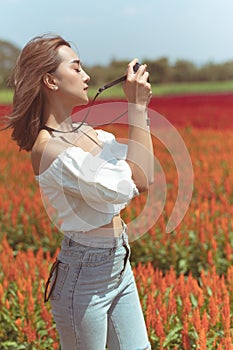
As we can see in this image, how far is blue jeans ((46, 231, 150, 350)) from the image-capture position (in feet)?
6.35

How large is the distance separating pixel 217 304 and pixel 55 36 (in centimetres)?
148

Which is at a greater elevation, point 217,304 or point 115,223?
point 115,223

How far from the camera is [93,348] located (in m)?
2.00

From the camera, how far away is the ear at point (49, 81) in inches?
77.2

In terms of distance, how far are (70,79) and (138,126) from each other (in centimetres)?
31

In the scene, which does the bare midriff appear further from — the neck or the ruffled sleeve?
the neck

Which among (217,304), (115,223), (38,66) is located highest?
(38,66)

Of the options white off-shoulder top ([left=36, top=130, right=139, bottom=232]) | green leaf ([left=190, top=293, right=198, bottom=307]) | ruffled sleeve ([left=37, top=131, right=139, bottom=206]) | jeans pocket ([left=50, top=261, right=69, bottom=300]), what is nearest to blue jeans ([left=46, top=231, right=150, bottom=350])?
jeans pocket ([left=50, top=261, right=69, bottom=300])

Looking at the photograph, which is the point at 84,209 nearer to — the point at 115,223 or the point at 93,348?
the point at 115,223

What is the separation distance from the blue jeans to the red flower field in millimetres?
431

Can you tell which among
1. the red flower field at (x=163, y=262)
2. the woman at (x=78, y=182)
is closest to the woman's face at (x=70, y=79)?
the woman at (x=78, y=182)

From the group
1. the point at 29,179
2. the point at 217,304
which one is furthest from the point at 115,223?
the point at 29,179

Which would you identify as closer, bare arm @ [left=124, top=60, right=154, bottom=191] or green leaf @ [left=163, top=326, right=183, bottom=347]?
bare arm @ [left=124, top=60, right=154, bottom=191]

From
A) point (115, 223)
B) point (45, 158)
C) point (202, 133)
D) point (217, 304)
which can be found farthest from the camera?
point (202, 133)
